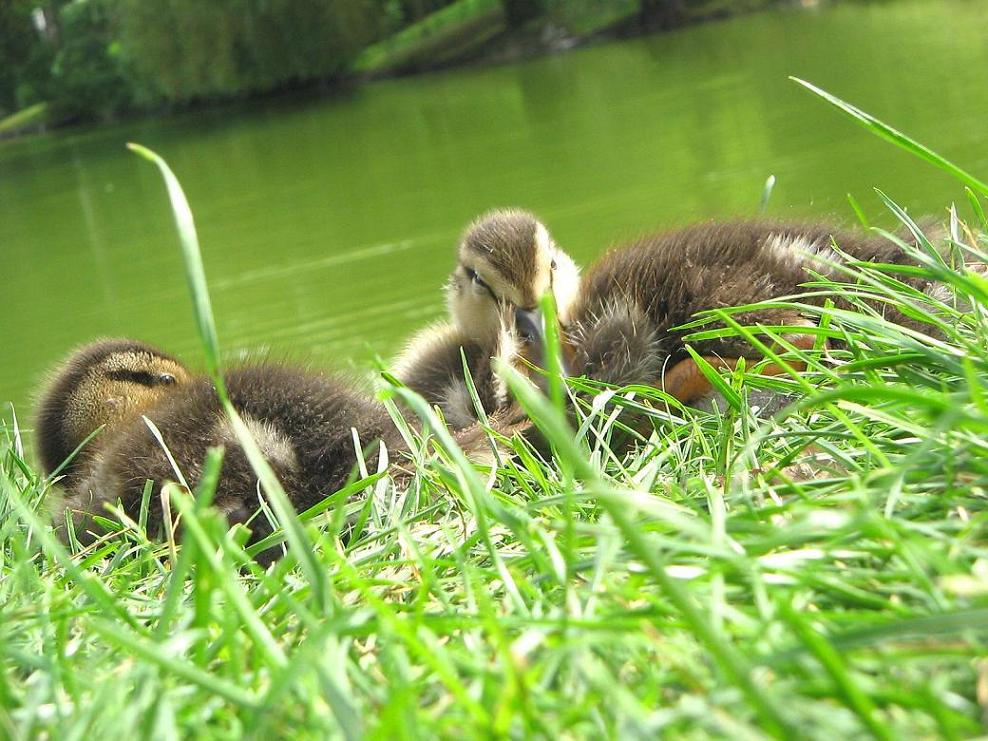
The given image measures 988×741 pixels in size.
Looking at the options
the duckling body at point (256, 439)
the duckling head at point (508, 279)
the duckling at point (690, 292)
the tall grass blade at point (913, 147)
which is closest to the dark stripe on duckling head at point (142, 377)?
the duckling body at point (256, 439)

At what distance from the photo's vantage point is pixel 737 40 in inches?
438

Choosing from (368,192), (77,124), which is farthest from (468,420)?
(77,124)

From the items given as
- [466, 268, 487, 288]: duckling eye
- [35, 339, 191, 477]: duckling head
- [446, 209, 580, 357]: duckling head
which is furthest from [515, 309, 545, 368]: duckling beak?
[35, 339, 191, 477]: duckling head

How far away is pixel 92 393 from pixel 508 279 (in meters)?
0.75

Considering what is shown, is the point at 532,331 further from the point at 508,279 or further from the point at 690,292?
the point at 690,292

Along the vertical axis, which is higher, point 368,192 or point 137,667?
point 137,667

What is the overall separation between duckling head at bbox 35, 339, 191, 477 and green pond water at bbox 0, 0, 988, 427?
0.27m

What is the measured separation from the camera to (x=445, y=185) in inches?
224

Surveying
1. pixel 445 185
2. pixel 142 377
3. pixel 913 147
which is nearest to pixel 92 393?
pixel 142 377

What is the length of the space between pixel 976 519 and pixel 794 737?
280 millimetres

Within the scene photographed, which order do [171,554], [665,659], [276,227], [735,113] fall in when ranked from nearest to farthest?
[665,659] < [171,554] < [276,227] < [735,113]

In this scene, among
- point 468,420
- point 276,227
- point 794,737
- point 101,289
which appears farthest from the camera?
point 276,227

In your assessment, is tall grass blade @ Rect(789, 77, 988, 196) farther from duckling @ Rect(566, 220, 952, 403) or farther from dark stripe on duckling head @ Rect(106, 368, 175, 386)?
dark stripe on duckling head @ Rect(106, 368, 175, 386)

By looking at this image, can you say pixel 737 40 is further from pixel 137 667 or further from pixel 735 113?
pixel 137 667
